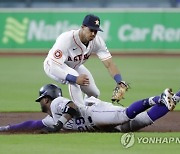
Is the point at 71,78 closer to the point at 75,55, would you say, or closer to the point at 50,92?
the point at 50,92

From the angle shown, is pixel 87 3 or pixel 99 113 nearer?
pixel 99 113

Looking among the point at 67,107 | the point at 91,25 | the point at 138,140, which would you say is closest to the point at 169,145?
the point at 138,140

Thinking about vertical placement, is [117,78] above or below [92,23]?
below

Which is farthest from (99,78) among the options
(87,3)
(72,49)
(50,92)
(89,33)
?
(87,3)

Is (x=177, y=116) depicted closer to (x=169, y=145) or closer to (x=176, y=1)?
(x=169, y=145)

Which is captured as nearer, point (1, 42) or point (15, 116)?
point (15, 116)

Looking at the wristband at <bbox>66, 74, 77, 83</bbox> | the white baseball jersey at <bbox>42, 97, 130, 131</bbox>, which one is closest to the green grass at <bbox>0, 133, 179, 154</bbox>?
the white baseball jersey at <bbox>42, 97, 130, 131</bbox>

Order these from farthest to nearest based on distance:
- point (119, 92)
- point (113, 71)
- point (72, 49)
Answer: point (113, 71) < point (72, 49) < point (119, 92)

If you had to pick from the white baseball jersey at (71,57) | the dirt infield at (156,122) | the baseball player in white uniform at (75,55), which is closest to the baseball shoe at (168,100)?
the dirt infield at (156,122)
